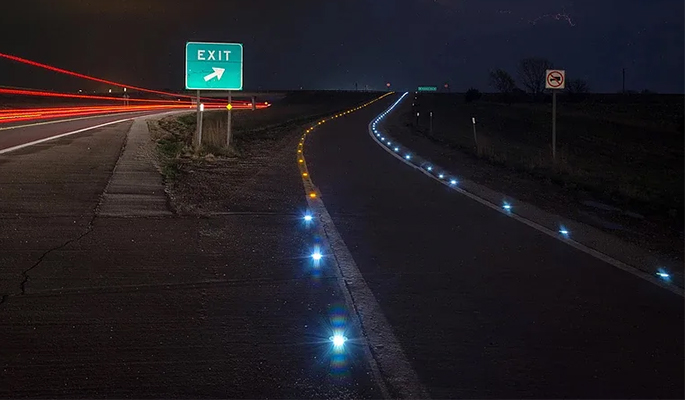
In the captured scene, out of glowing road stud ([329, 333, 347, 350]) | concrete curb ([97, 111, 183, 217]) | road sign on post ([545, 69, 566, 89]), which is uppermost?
road sign on post ([545, 69, 566, 89])

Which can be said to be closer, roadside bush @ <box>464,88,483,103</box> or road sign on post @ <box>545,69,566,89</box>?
road sign on post @ <box>545,69,566,89</box>

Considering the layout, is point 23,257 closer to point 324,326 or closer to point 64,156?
point 324,326

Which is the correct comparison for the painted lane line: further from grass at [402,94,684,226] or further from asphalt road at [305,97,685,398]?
grass at [402,94,684,226]

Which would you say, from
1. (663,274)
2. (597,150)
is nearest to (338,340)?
(663,274)

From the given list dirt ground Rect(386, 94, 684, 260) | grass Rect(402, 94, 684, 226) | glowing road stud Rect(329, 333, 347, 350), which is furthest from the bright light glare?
grass Rect(402, 94, 684, 226)

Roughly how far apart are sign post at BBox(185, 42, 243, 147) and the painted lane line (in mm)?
15199

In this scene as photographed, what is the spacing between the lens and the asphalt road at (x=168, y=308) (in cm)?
557

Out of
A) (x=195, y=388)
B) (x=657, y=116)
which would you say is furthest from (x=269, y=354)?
(x=657, y=116)

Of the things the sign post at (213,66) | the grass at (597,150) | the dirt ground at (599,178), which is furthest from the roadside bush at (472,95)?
the sign post at (213,66)

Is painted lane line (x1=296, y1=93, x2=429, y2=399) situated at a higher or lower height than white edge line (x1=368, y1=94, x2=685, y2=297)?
lower

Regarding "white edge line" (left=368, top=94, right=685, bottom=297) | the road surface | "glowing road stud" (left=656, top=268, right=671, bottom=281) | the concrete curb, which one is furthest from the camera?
the concrete curb

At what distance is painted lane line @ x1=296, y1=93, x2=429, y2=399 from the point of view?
5544mm

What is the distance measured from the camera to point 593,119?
66375 mm

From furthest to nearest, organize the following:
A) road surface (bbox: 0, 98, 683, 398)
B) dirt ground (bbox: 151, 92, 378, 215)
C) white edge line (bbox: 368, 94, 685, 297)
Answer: dirt ground (bbox: 151, 92, 378, 215) → white edge line (bbox: 368, 94, 685, 297) → road surface (bbox: 0, 98, 683, 398)
